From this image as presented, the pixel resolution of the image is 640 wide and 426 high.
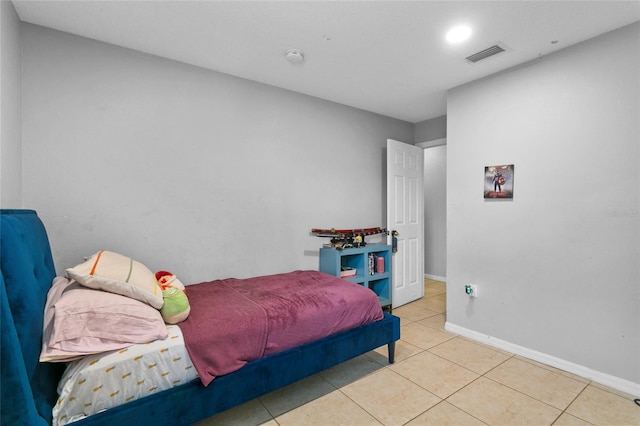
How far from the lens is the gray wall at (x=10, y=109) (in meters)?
1.65

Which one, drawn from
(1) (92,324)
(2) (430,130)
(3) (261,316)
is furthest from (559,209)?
(1) (92,324)

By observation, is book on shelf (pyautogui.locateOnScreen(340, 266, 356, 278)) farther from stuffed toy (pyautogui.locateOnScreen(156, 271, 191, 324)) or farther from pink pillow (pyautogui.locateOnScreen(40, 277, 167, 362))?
pink pillow (pyautogui.locateOnScreen(40, 277, 167, 362))

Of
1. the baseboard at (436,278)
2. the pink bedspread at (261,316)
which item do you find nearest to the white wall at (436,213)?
the baseboard at (436,278)

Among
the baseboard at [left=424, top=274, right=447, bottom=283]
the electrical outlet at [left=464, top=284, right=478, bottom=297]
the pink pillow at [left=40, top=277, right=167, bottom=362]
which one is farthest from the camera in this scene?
the baseboard at [left=424, top=274, right=447, bottom=283]

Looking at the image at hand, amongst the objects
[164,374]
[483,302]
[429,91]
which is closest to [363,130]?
[429,91]

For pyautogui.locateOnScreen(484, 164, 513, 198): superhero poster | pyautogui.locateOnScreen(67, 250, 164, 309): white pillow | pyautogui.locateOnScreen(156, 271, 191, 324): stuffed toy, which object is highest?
pyautogui.locateOnScreen(484, 164, 513, 198): superhero poster

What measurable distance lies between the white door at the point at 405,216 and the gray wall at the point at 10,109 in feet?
11.1

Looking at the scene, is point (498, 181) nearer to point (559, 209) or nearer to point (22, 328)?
point (559, 209)

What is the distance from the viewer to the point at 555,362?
2.46m

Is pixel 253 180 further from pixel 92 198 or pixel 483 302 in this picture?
pixel 483 302

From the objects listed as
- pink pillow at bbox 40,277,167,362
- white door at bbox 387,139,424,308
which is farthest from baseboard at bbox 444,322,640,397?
pink pillow at bbox 40,277,167,362

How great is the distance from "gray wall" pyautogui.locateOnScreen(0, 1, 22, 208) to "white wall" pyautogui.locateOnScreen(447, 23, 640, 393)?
3544mm

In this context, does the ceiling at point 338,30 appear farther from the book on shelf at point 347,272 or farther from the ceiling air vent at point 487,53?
the book on shelf at point 347,272

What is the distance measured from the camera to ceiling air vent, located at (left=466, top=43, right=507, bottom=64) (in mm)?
2348
